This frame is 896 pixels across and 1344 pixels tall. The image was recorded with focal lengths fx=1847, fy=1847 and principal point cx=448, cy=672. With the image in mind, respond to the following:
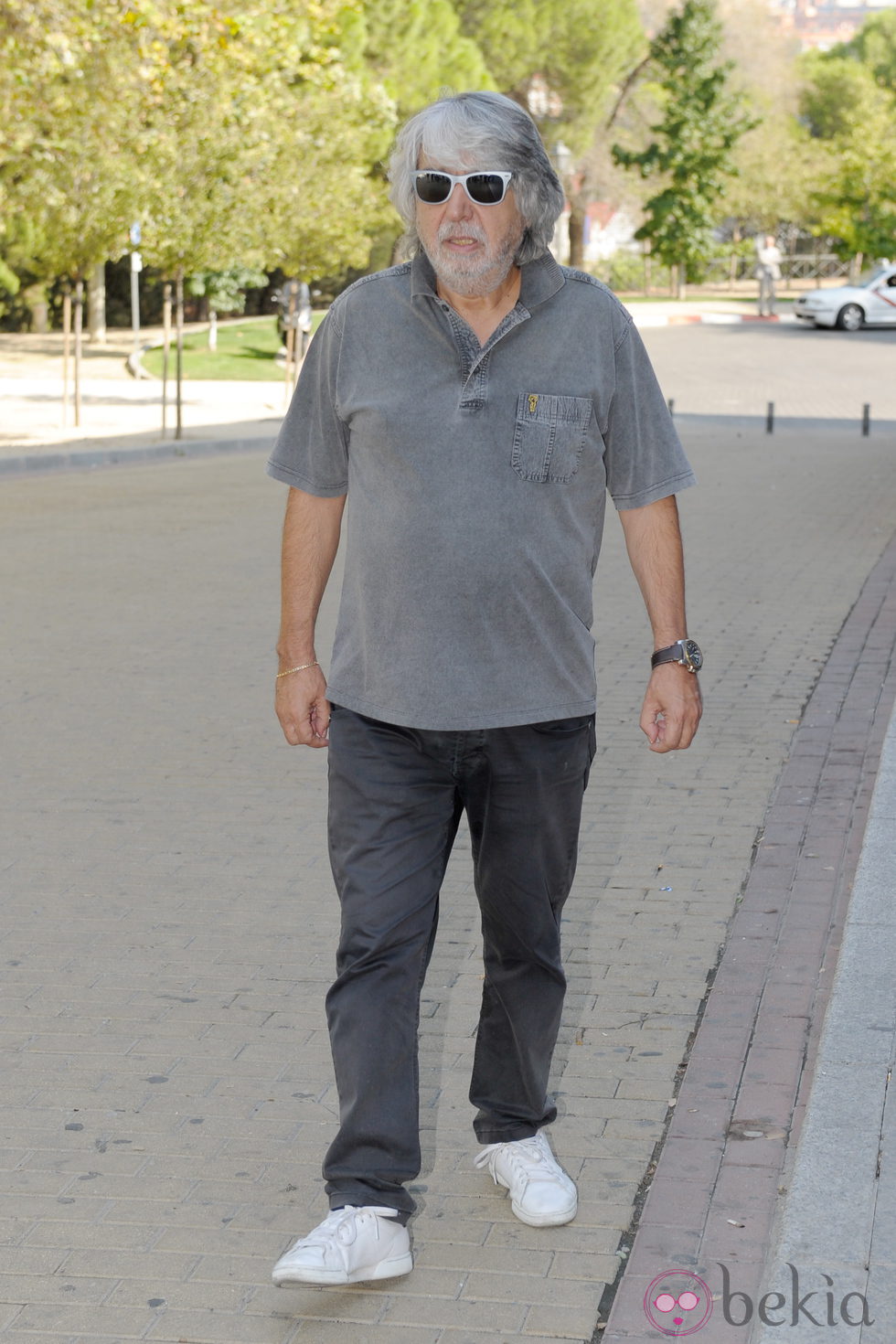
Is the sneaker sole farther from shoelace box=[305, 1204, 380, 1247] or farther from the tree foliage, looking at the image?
the tree foliage

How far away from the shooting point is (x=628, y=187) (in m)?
57.1

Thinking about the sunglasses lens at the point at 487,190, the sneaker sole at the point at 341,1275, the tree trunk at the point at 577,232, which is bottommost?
the sneaker sole at the point at 341,1275

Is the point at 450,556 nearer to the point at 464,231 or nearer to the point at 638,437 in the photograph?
the point at 638,437

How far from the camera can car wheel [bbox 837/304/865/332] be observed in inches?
1668

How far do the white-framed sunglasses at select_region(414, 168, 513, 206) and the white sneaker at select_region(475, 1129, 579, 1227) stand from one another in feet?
5.77

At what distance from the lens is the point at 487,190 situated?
10.3ft

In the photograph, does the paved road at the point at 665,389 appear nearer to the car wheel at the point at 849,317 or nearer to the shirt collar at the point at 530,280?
the car wheel at the point at 849,317

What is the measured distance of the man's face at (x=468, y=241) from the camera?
10.3 ft

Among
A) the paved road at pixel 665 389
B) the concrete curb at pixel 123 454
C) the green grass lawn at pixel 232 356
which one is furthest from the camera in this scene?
the green grass lawn at pixel 232 356

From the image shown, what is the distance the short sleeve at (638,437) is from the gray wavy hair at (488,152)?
0.24 m

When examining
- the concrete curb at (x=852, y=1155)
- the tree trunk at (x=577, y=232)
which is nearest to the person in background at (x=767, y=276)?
the tree trunk at (x=577, y=232)

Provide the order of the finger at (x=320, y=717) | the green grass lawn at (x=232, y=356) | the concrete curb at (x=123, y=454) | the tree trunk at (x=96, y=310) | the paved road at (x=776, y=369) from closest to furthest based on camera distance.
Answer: the finger at (x=320, y=717)
the concrete curb at (x=123, y=454)
the paved road at (x=776, y=369)
the green grass lawn at (x=232, y=356)
the tree trunk at (x=96, y=310)

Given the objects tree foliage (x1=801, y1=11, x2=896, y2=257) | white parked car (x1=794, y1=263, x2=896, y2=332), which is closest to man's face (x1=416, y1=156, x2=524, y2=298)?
white parked car (x1=794, y1=263, x2=896, y2=332)

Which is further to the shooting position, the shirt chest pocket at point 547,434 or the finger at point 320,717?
the finger at point 320,717
